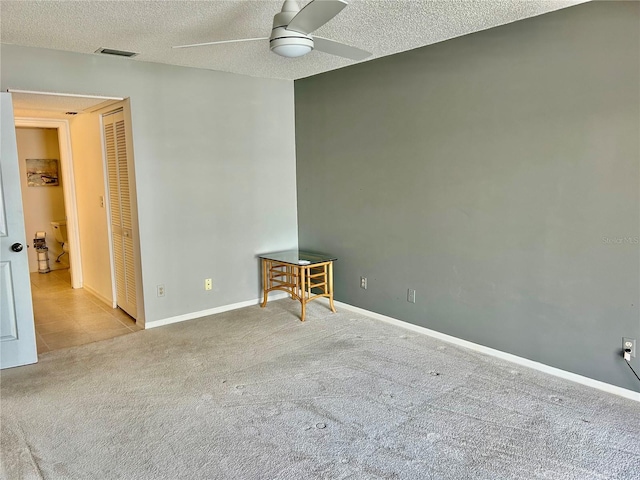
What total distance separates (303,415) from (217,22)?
101 inches

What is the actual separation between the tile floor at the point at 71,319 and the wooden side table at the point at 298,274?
1420 millimetres

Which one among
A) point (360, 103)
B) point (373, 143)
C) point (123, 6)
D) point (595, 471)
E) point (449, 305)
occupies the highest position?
point (123, 6)

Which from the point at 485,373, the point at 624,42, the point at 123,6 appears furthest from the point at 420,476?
the point at 123,6

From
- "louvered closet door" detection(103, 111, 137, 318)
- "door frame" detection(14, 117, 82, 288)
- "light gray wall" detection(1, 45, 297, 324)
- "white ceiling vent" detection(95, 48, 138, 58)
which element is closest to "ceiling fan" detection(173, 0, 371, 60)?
"white ceiling vent" detection(95, 48, 138, 58)

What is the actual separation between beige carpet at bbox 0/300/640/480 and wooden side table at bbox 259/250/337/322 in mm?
749

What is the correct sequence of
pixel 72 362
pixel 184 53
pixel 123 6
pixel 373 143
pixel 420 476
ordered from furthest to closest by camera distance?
pixel 373 143, pixel 184 53, pixel 72 362, pixel 123 6, pixel 420 476

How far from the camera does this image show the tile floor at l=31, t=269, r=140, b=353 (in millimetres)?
3957

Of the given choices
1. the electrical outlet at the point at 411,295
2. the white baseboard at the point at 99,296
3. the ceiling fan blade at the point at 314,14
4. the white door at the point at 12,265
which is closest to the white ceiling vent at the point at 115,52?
the white door at the point at 12,265

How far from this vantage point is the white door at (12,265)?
3.22m

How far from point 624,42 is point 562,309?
1699mm

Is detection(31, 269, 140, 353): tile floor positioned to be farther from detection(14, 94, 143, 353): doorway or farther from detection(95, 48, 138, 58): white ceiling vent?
detection(95, 48, 138, 58): white ceiling vent

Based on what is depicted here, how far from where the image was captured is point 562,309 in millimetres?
3023

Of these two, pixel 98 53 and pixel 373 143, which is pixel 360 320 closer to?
pixel 373 143

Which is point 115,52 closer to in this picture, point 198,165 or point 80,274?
point 198,165
